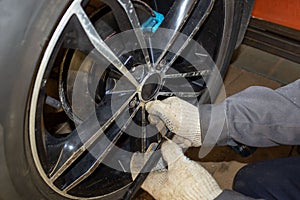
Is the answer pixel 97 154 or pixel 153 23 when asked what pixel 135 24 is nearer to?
pixel 153 23

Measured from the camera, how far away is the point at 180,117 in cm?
101

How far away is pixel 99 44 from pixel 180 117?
0.26 metres

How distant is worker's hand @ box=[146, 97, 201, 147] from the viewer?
1013mm

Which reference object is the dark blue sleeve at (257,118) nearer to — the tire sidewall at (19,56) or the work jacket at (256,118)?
the work jacket at (256,118)

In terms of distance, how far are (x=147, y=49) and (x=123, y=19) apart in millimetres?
120

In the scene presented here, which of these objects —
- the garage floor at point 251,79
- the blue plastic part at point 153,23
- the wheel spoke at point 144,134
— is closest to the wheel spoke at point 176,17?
the blue plastic part at point 153,23

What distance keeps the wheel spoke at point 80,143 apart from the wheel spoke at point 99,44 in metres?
0.08

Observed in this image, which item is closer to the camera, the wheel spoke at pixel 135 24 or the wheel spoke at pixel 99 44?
the wheel spoke at pixel 99 44

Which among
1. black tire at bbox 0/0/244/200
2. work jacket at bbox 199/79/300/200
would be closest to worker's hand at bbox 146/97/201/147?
work jacket at bbox 199/79/300/200

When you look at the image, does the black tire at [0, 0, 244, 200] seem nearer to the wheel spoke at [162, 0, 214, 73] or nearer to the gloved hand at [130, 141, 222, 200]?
the gloved hand at [130, 141, 222, 200]

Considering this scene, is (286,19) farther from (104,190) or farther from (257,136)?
(104,190)

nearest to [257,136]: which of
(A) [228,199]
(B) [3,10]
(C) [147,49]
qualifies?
(A) [228,199]

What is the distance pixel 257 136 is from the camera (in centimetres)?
99

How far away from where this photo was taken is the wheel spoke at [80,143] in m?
0.94
